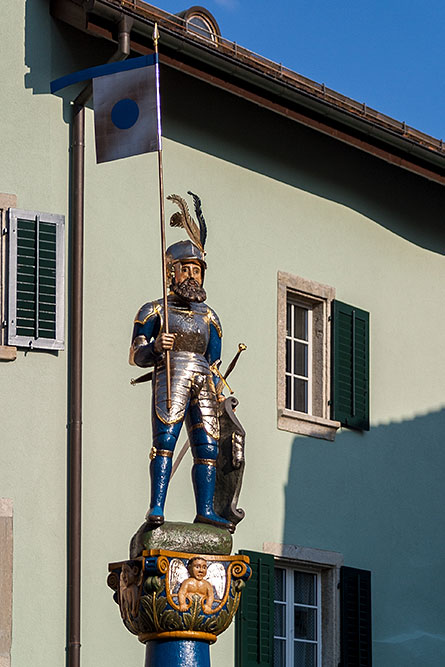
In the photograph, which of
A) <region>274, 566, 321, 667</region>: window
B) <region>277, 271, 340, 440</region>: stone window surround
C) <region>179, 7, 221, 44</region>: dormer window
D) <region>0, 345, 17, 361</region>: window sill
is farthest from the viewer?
<region>277, 271, 340, 440</region>: stone window surround

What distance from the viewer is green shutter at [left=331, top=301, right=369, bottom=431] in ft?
61.7

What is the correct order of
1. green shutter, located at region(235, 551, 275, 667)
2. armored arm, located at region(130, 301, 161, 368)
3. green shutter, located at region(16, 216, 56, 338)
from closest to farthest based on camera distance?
armored arm, located at region(130, 301, 161, 368)
green shutter, located at region(16, 216, 56, 338)
green shutter, located at region(235, 551, 275, 667)

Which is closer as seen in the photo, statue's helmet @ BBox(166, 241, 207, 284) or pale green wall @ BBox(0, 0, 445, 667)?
statue's helmet @ BBox(166, 241, 207, 284)

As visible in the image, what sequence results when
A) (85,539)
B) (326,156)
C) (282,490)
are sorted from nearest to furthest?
1. (85,539)
2. (282,490)
3. (326,156)

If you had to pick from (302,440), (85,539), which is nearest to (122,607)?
(85,539)

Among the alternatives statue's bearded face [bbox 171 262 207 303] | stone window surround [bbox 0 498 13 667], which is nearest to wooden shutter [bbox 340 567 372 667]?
stone window surround [bbox 0 498 13 667]

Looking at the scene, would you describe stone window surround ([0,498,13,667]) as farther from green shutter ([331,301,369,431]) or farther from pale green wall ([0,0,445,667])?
green shutter ([331,301,369,431])

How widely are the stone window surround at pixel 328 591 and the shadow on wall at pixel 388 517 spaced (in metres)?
0.11

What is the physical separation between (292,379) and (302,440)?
710 millimetres

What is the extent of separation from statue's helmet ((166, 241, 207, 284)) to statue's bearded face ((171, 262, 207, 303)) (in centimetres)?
3

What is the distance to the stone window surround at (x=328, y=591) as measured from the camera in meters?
18.1

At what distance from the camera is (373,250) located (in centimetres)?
1992

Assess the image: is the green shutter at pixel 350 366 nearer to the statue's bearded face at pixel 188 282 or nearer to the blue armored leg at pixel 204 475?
the statue's bearded face at pixel 188 282

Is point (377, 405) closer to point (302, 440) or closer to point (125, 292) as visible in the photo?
point (302, 440)
